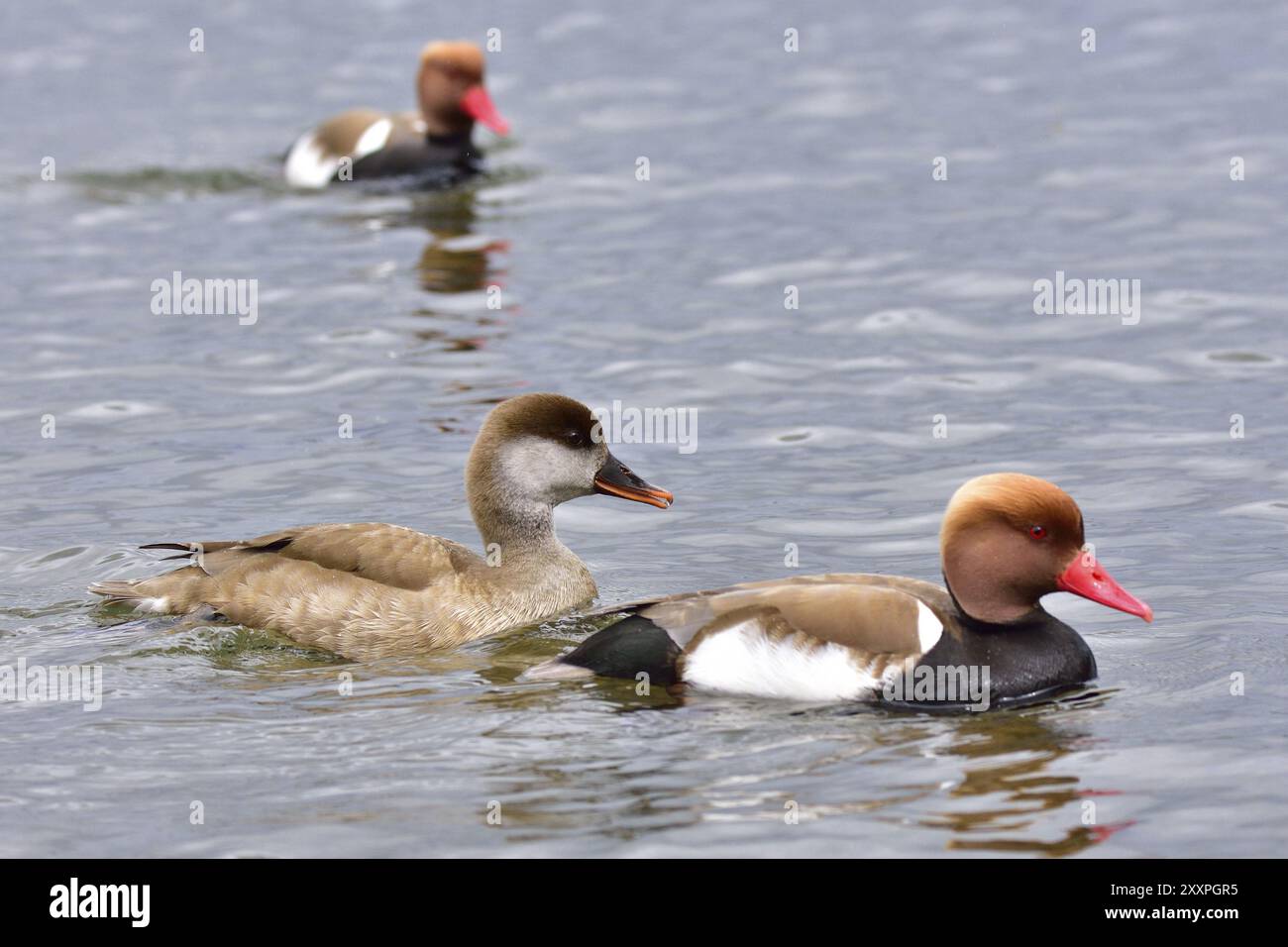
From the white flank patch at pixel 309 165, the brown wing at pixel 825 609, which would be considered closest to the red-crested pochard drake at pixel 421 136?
the white flank patch at pixel 309 165

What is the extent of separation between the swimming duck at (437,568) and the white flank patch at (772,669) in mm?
1596

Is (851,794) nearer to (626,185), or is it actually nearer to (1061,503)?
(1061,503)

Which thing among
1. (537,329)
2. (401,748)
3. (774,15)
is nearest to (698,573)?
(401,748)

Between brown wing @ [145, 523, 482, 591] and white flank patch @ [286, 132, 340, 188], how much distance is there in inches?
404

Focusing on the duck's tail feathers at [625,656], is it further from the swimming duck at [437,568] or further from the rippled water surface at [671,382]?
the swimming duck at [437,568]

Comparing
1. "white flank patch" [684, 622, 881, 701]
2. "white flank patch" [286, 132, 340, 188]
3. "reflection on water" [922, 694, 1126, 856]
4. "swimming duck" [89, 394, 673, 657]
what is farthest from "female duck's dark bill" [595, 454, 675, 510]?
"white flank patch" [286, 132, 340, 188]

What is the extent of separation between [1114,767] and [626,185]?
12.5m

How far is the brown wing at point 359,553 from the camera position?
9.29 m

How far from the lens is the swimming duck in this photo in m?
9.18

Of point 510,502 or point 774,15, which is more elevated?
point 774,15

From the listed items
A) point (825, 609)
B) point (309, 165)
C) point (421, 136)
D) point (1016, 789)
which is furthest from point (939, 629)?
point (309, 165)
